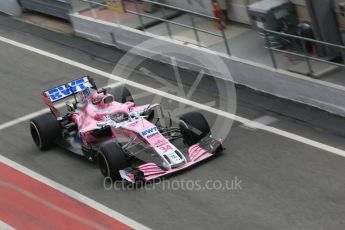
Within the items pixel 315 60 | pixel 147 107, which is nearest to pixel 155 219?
pixel 147 107

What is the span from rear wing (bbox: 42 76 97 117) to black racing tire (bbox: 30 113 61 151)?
0.57 m

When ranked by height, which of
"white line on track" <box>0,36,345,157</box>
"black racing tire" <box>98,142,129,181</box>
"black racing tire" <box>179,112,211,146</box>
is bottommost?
"white line on track" <box>0,36,345,157</box>

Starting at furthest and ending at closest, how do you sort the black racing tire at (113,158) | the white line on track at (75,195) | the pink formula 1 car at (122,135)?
1. the pink formula 1 car at (122,135)
2. the black racing tire at (113,158)
3. the white line on track at (75,195)

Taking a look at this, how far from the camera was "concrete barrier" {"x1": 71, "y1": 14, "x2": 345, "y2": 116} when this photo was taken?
608 inches

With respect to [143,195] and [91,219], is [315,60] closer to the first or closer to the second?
[143,195]

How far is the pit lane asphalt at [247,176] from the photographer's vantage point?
1198 centimetres

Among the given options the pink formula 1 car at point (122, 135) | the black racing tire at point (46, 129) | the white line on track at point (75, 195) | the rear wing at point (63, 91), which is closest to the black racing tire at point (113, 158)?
the pink formula 1 car at point (122, 135)

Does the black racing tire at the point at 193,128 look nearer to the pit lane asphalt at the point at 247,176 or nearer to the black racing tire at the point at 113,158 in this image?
the pit lane asphalt at the point at 247,176

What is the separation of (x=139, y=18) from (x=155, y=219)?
29.2 ft

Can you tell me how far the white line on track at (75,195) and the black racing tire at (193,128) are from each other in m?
2.06

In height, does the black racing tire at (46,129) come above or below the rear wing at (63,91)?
below

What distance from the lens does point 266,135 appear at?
49.0ft

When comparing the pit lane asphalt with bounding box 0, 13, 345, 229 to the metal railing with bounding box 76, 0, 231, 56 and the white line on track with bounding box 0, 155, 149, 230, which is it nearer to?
the white line on track with bounding box 0, 155, 149, 230

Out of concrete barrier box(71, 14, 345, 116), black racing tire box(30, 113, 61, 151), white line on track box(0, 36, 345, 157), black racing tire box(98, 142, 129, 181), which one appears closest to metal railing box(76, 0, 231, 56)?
concrete barrier box(71, 14, 345, 116)
